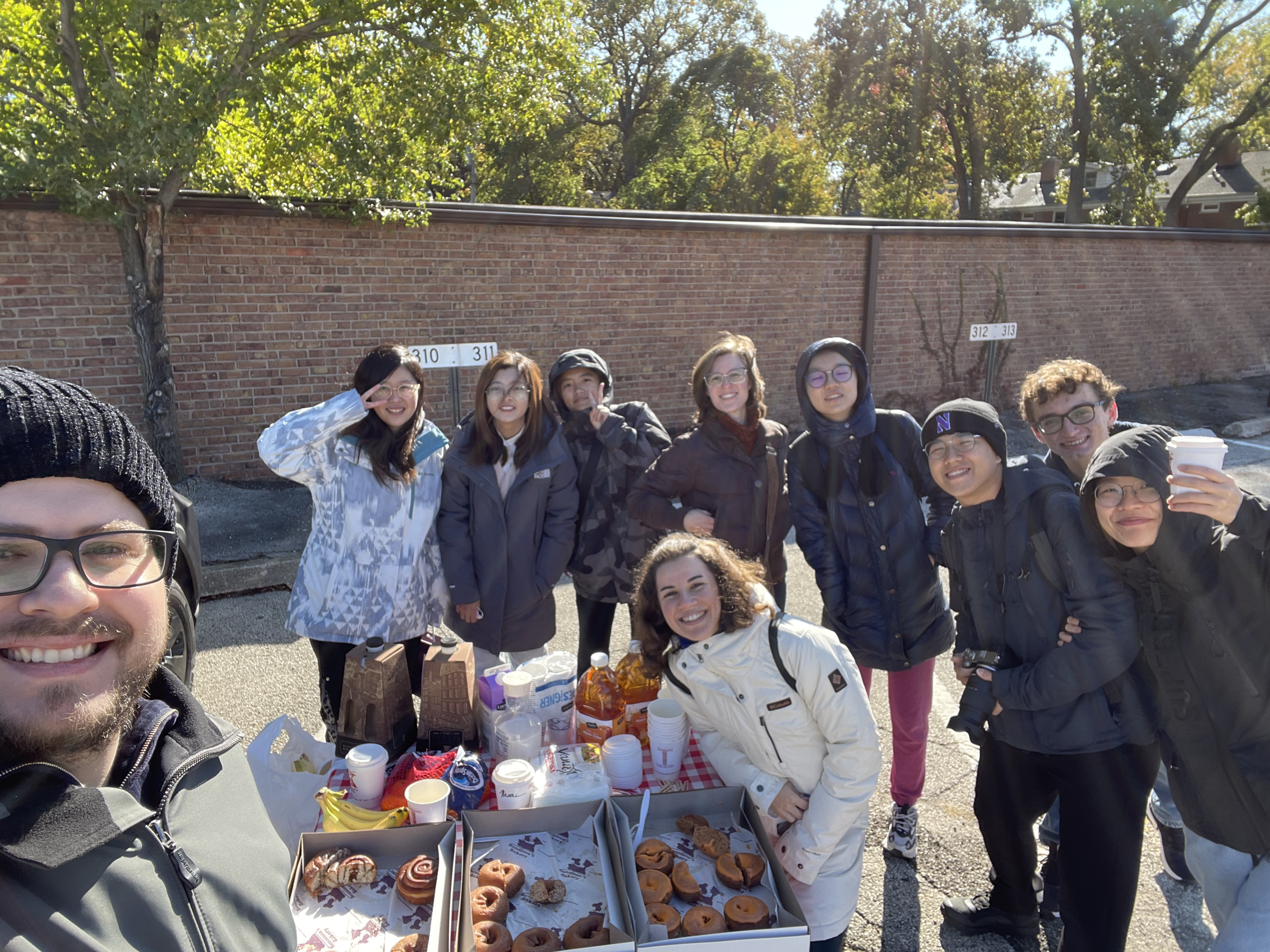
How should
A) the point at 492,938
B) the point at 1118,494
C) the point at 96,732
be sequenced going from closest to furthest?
1. the point at 96,732
2. the point at 492,938
3. the point at 1118,494

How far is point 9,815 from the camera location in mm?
1104

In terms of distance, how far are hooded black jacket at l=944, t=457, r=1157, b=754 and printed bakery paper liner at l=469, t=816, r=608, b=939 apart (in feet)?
4.25

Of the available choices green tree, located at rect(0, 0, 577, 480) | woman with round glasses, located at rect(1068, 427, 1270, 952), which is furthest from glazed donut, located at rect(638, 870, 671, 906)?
green tree, located at rect(0, 0, 577, 480)

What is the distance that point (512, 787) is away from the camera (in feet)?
6.95

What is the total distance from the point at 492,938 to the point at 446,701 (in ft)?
2.76

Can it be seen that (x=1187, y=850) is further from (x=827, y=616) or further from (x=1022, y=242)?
(x=1022, y=242)

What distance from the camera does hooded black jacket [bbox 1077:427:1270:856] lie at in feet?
6.05

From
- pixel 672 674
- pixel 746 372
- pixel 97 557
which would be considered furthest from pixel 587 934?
pixel 746 372

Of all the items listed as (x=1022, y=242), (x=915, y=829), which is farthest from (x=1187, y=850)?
(x=1022, y=242)

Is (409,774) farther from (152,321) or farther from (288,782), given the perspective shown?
(152,321)

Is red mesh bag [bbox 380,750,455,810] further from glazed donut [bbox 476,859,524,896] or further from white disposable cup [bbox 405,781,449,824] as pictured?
glazed donut [bbox 476,859,524,896]

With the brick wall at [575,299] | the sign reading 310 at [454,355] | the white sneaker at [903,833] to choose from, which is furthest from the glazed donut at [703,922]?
the brick wall at [575,299]

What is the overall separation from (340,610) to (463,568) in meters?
0.49

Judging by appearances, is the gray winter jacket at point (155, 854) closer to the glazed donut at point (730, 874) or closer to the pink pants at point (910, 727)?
Answer: the glazed donut at point (730, 874)
